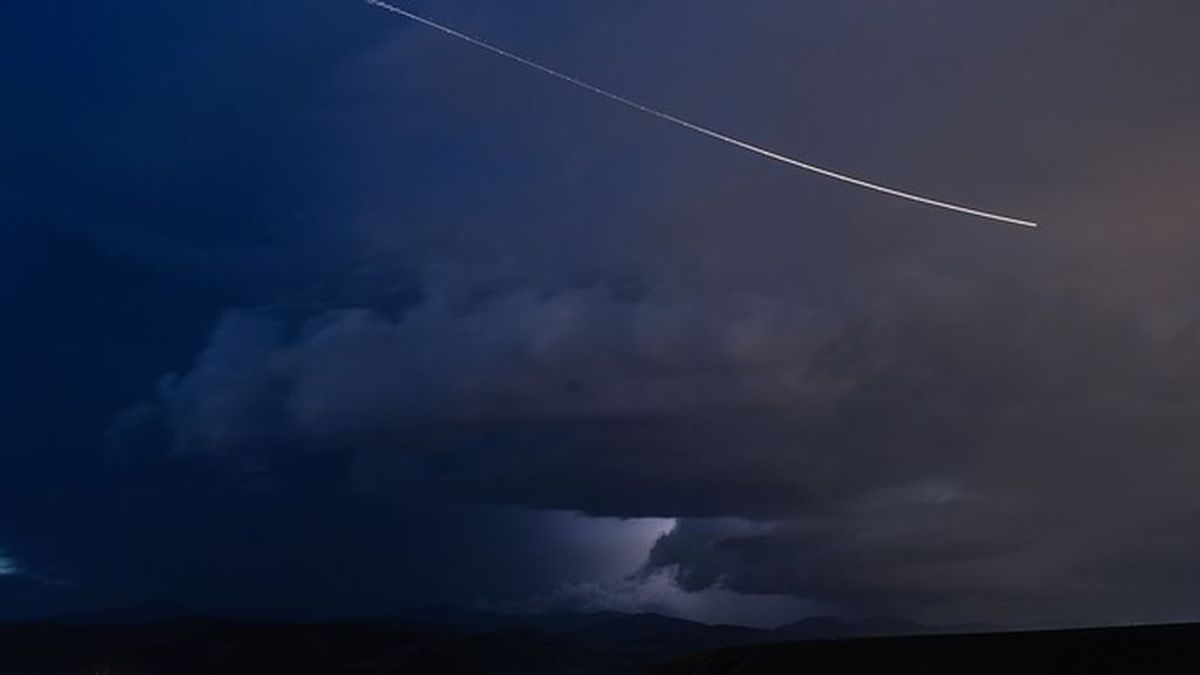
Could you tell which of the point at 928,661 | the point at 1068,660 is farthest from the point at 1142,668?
the point at 928,661

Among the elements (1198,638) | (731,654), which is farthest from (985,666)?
(731,654)

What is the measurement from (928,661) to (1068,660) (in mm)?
13387

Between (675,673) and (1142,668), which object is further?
(675,673)

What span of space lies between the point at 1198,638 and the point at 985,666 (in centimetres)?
1850

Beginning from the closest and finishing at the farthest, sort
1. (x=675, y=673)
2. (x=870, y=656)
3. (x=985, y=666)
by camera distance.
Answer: (x=985, y=666) < (x=870, y=656) < (x=675, y=673)

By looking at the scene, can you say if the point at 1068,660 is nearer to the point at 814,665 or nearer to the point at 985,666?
Answer: the point at 985,666

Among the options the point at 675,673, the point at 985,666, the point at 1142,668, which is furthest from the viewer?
the point at 675,673

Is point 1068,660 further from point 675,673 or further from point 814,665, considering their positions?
point 675,673

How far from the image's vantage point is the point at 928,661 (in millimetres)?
136375

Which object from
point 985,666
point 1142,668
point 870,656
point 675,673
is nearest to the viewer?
point 1142,668

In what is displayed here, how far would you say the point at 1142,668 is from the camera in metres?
123

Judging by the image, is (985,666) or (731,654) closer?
(985,666)

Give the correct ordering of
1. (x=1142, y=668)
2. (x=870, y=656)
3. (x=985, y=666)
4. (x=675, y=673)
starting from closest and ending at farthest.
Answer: (x=1142, y=668) → (x=985, y=666) → (x=870, y=656) → (x=675, y=673)

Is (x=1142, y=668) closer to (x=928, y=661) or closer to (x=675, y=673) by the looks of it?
(x=928, y=661)
